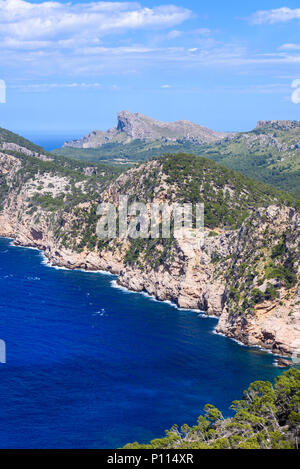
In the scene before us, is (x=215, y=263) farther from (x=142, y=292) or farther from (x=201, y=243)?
(x=142, y=292)

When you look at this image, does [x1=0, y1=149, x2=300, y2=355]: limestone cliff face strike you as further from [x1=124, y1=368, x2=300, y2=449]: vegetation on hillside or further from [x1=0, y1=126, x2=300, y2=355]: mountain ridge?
[x1=124, y1=368, x2=300, y2=449]: vegetation on hillside

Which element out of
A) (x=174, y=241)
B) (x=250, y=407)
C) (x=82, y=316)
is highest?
(x=174, y=241)

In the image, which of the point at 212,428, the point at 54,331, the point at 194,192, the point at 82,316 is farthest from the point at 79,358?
the point at 194,192

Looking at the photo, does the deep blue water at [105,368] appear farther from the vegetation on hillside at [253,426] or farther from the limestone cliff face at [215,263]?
the vegetation on hillside at [253,426]

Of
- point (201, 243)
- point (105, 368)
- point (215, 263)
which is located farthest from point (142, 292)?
point (105, 368)

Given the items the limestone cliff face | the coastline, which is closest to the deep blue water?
the coastline

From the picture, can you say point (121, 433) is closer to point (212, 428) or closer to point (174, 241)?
point (212, 428)
